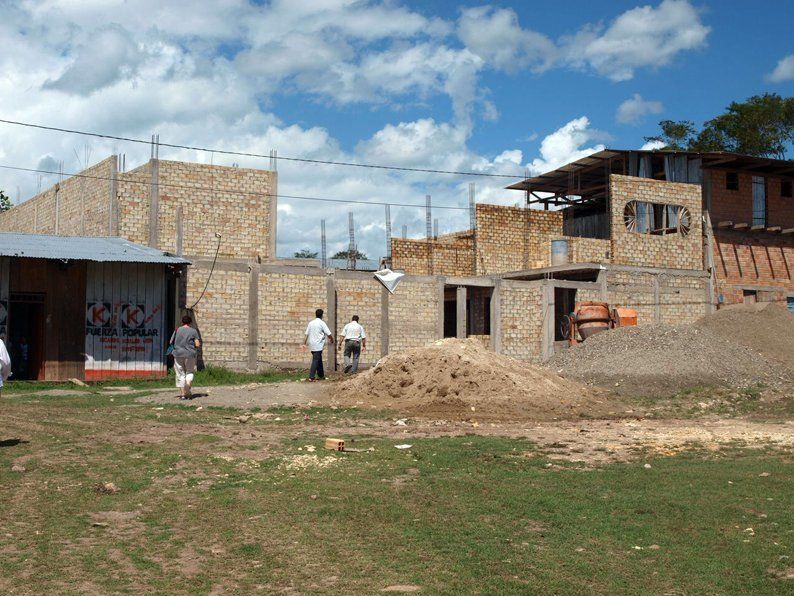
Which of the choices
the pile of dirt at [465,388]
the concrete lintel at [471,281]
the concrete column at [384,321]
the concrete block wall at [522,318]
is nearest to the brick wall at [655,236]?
the concrete block wall at [522,318]

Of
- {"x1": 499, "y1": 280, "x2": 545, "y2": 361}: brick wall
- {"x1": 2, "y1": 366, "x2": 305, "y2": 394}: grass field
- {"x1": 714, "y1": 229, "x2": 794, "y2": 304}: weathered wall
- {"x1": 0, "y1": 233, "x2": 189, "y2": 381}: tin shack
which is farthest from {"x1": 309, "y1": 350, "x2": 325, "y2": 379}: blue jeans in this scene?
{"x1": 714, "y1": 229, "x2": 794, "y2": 304}: weathered wall

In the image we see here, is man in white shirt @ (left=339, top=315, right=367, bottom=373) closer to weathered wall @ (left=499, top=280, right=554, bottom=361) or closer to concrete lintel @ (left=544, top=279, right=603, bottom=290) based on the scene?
weathered wall @ (left=499, top=280, right=554, bottom=361)

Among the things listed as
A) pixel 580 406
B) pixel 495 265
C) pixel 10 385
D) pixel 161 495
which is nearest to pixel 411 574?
pixel 161 495

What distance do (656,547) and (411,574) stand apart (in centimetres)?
185

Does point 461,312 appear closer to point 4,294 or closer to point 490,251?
point 490,251

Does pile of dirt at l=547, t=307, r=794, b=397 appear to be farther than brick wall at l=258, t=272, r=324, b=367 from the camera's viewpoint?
No

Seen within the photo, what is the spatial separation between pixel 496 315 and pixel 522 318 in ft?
3.67

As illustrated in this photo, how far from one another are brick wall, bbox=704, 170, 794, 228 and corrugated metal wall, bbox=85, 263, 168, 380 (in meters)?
22.8

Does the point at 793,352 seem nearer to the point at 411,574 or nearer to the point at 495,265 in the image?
the point at 495,265

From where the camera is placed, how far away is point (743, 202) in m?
35.2

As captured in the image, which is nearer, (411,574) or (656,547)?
(411,574)

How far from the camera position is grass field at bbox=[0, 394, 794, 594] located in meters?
5.39

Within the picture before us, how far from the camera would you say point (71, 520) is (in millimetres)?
6770

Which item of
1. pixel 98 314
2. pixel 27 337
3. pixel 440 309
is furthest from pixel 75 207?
pixel 440 309
